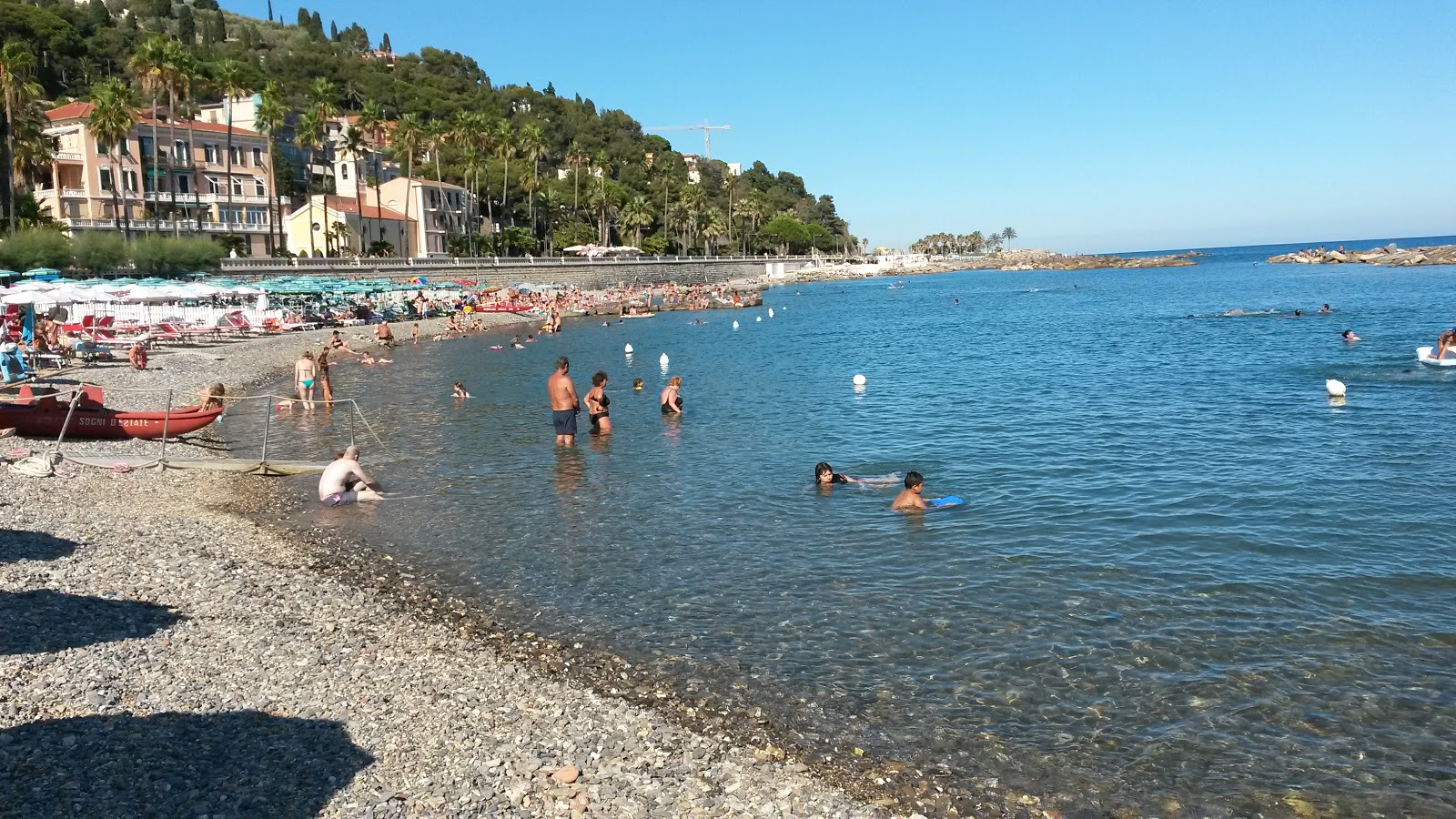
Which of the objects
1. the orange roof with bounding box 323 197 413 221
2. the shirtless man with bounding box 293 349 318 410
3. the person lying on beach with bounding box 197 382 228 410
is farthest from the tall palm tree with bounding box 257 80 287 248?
the person lying on beach with bounding box 197 382 228 410

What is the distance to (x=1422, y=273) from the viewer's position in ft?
321

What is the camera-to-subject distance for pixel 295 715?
7.44m

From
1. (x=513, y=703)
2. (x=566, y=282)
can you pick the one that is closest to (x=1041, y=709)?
(x=513, y=703)

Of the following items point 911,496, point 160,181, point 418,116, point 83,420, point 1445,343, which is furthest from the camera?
point 418,116

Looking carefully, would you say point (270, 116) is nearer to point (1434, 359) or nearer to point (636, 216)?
point (636, 216)

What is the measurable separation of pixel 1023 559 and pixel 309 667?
321 inches

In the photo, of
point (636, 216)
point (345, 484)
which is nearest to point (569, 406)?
point (345, 484)

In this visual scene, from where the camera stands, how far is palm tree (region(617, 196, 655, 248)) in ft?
377

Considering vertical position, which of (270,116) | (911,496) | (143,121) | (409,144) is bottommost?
(911,496)

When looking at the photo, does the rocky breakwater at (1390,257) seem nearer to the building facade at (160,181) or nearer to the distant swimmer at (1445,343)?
the distant swimmer at (1445,343)

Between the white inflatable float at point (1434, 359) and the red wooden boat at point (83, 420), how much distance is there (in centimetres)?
3321

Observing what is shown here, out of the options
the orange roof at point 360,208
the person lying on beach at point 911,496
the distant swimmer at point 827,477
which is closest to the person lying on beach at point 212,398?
the distant swimmer at point 827,477

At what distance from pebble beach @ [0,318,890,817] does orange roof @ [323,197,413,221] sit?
69.8 m

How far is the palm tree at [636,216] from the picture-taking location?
377 feet
